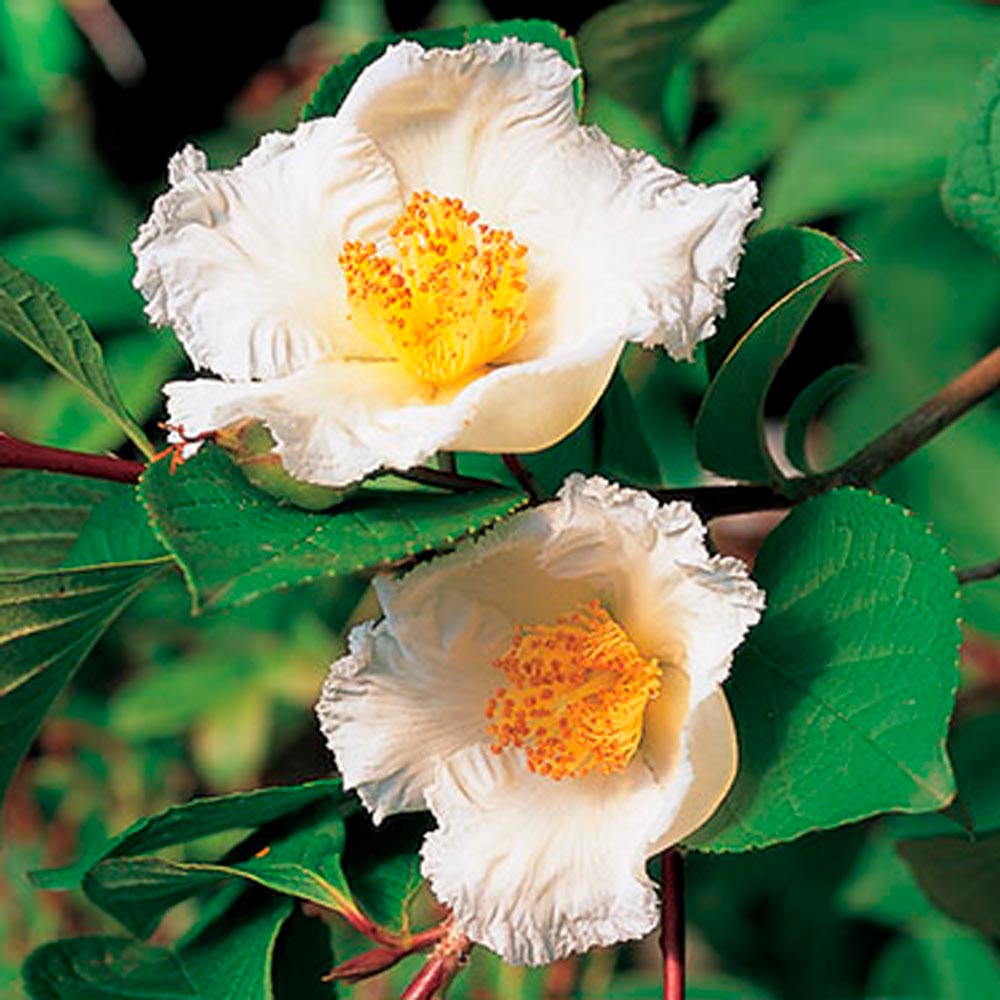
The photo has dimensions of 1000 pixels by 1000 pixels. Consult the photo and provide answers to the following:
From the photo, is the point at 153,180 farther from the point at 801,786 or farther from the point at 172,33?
the point at 801,786

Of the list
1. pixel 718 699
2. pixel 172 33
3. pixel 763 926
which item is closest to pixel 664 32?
pixel 718 699

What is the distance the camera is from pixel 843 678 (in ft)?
1.94

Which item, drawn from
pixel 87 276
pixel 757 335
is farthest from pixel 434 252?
pixel 87 276

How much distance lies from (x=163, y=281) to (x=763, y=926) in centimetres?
124

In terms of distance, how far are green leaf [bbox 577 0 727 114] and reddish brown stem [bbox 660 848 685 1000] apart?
53 cm

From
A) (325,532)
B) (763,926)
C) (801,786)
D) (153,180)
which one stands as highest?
(325,532)

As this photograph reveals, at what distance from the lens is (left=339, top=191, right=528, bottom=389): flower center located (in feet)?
2.01

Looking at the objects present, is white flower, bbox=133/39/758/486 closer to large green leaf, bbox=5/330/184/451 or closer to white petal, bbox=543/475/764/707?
white petal, bbox=543/475/764/707

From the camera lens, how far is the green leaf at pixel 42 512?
0.73 metres

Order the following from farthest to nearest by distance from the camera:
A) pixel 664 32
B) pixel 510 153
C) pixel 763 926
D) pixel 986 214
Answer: pixel 763 926
pixel 664 32
pixel 986 214
pixel 510 153

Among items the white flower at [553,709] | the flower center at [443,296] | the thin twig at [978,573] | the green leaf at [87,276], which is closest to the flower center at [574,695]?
the white flower at [553,709]

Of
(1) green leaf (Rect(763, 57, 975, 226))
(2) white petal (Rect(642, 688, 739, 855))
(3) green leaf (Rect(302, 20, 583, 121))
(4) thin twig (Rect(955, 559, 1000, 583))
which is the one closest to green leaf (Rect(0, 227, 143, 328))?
(1) green leaf (Rect(763, 57, 975, 226))

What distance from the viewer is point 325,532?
1.79 feet

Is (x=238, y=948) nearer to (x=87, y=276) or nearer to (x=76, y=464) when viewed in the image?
(x=76, y=464)
